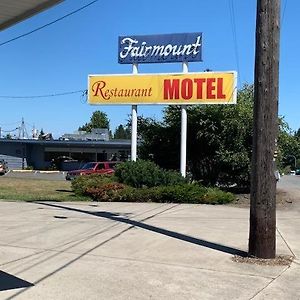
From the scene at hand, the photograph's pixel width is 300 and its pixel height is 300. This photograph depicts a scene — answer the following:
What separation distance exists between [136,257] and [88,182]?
13.2m

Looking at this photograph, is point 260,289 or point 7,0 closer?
point 260,289

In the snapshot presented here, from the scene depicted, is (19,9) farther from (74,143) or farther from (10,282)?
(74,143)

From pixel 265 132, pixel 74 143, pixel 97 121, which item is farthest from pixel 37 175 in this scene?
pixel 97 121

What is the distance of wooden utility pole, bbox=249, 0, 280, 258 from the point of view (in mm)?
8367

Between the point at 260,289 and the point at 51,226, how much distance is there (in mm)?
6809

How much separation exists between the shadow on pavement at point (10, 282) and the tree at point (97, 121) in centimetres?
11555

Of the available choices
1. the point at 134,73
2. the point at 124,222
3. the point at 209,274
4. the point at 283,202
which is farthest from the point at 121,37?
the point at 209,274

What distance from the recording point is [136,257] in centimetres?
858

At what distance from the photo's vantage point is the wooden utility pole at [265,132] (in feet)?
27.5

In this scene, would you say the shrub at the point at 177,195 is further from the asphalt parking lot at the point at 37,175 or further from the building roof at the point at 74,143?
the building roof at the point at 74,143

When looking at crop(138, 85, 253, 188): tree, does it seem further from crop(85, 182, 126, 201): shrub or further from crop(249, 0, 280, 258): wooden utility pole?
crop(249, 0, 280, 258): wooden utility pole

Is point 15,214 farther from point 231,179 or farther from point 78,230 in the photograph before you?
point 231,179

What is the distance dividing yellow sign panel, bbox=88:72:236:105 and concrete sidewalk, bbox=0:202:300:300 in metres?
8.17

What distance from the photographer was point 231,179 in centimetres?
2327
